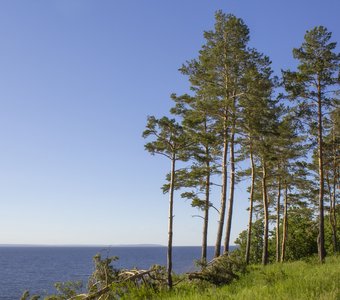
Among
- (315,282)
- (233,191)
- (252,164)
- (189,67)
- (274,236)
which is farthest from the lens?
(274,236)

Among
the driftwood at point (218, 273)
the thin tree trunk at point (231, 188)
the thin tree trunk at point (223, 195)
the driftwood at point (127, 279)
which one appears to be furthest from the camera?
the thin tree trunk at point (231, 188)

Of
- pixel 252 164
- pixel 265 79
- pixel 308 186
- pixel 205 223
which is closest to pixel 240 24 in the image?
pixel 265 79

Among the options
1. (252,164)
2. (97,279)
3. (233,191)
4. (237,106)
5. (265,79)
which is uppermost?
(265,79)

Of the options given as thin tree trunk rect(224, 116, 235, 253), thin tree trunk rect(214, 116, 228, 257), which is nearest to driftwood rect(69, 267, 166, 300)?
thin tree trunk rect(214, 116, 228, 257)

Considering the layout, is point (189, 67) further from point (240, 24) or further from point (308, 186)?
point (308, 186)

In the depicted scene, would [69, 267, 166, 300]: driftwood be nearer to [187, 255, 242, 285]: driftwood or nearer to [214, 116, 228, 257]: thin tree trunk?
[187, 255, 242, 285]: driftwood

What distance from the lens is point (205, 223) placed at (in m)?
27.8

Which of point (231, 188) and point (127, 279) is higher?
point (231, 188)

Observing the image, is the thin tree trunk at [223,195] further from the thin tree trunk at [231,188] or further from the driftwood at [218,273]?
the driftwood at [218,273]

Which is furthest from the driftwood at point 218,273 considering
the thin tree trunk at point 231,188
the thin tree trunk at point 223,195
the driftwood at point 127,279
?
the thin tree trunk at point 231,188

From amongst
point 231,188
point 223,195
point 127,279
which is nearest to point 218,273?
point 127,279

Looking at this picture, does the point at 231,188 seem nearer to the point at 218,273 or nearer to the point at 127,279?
the point at 218,273

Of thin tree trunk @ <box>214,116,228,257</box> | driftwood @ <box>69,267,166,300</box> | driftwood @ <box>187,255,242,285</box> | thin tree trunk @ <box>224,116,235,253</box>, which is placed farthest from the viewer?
thin tree trunk @ <box>224,116,235,253</box>

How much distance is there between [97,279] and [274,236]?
35.1m
